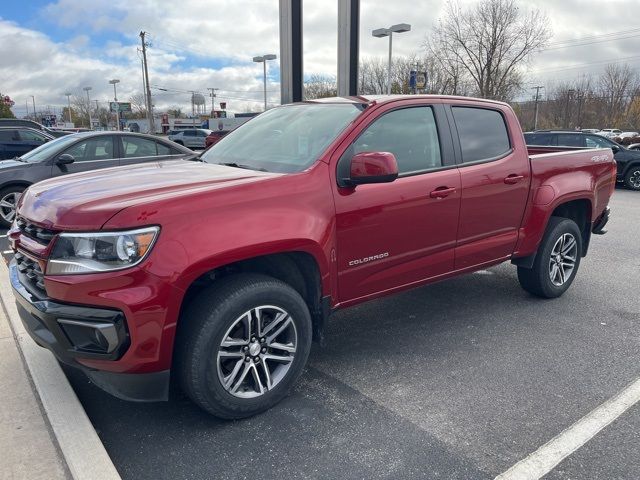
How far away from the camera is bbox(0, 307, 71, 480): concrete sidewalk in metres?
2.37

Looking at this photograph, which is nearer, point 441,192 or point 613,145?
point 441,192

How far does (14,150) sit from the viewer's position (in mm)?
11414

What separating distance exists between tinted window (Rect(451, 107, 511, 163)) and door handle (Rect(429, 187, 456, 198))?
361 millimetres

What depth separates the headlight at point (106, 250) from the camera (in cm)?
239

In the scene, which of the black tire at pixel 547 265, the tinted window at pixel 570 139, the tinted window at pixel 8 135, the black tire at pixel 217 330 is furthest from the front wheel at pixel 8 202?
the tinted window at pixel 570 139

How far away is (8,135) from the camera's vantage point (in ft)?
37.6

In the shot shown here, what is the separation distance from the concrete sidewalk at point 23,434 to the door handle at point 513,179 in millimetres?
3614

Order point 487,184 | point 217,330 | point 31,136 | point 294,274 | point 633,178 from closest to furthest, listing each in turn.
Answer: point 217,330 → point 294,274 → point 487,184 → point 31,136 → point 633,178

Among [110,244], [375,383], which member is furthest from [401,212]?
[110,244]

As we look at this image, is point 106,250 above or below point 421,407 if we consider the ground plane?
above

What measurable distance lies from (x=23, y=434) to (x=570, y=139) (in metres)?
14.3

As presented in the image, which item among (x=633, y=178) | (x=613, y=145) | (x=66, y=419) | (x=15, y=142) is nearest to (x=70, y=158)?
(x=15, y=142)

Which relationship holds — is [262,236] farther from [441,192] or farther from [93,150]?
[93,150]

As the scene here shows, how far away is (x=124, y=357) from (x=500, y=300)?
375 centimetres
